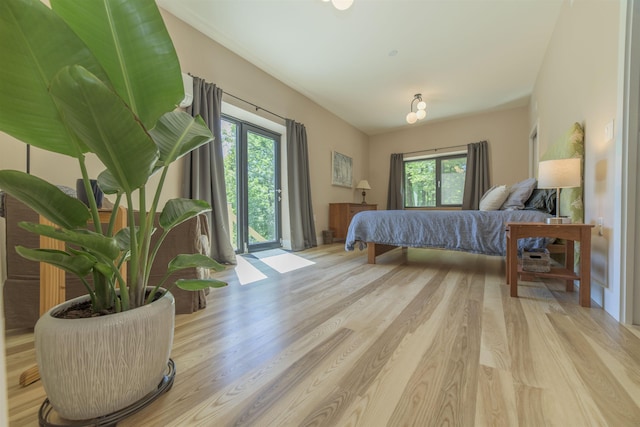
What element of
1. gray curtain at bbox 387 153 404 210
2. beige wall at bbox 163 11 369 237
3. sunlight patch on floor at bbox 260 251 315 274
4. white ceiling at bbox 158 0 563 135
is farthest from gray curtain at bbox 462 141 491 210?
sunlight patch on floor at bbox 260 251 315 274

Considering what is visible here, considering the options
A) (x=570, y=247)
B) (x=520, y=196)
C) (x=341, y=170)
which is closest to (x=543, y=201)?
(x=520, y=196)

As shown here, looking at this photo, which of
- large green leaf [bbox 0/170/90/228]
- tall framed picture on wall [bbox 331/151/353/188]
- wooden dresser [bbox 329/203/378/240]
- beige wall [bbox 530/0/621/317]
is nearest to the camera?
large green leaf [bbox 0/170/90/228]

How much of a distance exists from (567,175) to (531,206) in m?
1.07

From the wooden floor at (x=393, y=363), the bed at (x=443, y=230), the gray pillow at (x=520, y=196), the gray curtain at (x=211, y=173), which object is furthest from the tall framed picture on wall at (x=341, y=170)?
the wooden floor at (x=393, y=363)

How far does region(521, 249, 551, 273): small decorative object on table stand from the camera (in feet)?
6.11

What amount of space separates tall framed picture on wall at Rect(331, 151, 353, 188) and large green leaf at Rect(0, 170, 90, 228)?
444 cm

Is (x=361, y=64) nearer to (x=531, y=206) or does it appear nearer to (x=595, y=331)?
(x=531, y=206)

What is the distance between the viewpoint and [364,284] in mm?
2123

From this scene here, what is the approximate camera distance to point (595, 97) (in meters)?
1.73

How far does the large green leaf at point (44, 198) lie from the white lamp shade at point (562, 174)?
8.48 ft

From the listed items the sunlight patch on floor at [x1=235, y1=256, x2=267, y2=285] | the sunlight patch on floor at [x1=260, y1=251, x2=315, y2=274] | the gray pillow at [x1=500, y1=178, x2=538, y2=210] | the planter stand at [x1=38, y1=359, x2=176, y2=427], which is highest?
the gray pillow at [x1=500, y1=178, x2=538, y2=210]

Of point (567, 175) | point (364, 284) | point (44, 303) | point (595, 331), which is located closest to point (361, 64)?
point (567, 175)

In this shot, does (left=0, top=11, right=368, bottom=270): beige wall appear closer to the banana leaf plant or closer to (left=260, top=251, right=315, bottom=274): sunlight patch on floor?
the banana leaf plant

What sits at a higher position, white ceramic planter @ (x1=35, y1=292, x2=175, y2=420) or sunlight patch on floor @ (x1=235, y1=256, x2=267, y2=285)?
white ceramic planter @ (x1=35, y1=292, x2=175, y2=420)
